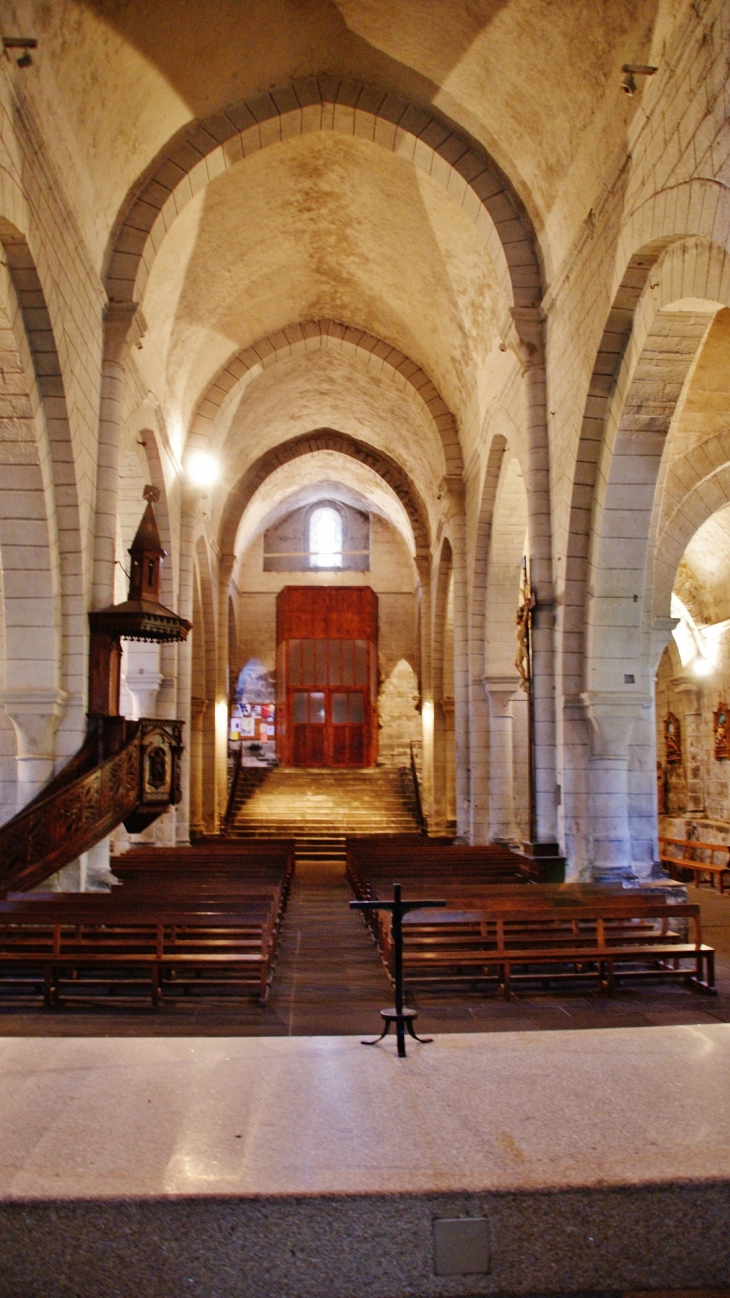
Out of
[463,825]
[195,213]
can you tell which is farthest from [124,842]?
[195,213]

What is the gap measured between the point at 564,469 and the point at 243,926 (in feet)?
19.5

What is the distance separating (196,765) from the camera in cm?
1981

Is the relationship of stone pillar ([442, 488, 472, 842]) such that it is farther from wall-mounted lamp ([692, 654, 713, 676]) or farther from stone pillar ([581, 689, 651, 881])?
stone pillar ([581, 689, 651, 881])

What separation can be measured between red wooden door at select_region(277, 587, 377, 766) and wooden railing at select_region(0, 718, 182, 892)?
56.6 feet

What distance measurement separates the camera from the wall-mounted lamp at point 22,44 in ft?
23.7

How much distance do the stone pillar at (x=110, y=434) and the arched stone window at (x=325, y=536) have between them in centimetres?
1864

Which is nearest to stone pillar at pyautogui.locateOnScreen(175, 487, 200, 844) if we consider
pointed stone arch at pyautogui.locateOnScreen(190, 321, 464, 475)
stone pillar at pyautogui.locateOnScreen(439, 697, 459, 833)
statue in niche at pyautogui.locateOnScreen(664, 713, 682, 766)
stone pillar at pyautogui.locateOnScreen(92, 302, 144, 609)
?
pointed stone arch at pyautogui.locateOnScreen(190, 321, 464, 475)

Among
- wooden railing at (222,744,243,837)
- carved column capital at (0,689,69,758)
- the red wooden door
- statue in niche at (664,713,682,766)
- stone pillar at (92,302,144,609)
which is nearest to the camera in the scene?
carved column capital at (0,689,69,758)

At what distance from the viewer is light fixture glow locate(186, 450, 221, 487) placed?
52.9ft

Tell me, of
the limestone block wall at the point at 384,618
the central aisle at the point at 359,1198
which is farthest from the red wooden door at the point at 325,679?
the central aisle at the point at 359,1198

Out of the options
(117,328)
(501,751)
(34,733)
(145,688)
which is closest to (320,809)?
(501,751)

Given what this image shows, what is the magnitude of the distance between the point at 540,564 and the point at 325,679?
1738cm

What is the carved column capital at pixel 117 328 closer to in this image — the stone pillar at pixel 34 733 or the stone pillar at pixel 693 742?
the stone pillar at pixel 34 733

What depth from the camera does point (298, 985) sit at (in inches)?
286
